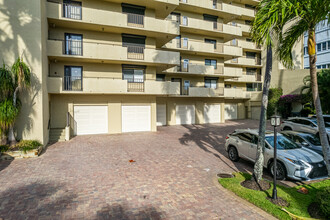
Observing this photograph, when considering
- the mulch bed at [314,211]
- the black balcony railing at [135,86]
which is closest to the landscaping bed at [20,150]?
the black balcony railing at [135,86]

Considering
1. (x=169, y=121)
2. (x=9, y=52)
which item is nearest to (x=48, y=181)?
(x=9, y=52)

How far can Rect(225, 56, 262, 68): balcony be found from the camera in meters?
28.5

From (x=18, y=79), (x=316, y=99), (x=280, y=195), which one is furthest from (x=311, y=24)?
(x=18, y=79)

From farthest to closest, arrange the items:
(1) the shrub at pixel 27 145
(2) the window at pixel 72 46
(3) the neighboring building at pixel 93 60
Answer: (2) the window at pixel 72 46
(3) the neighboring building at pixel 93 60
(1) the shrub at pixel 27 145

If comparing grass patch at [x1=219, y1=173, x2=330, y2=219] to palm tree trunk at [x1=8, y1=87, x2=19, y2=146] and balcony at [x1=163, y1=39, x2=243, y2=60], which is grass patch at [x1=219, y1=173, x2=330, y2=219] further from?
balcony at [x1=163, y1=39, x2=243, y2=60]

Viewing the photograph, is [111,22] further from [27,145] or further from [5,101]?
→ [27,145]

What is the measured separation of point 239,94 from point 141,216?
2230cm

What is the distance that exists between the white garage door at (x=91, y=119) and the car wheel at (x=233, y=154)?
10.8m

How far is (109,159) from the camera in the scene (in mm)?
9680

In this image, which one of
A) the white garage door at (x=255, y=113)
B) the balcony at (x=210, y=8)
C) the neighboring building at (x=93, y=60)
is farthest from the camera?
the white garage door at (x=255, y=113)

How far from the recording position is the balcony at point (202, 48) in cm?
2131

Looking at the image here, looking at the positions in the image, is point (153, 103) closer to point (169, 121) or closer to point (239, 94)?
point (169, 121)

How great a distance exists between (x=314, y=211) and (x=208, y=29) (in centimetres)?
2122

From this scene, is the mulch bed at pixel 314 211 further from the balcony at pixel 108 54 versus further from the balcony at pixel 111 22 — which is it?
the balcony at pixel 111 22
